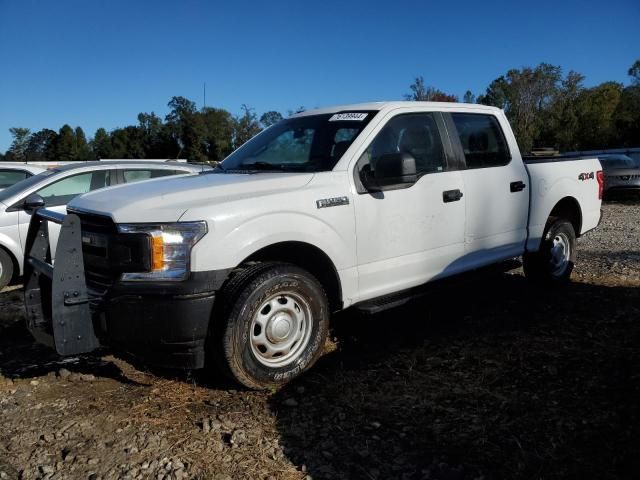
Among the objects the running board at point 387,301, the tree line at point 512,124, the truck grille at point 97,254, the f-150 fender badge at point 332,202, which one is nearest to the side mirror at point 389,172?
the f-150 fender badge at point 332,202

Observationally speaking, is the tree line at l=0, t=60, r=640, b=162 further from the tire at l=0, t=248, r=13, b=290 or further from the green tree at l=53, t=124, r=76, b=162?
the tire at l=0, t=248, r=13, b=290

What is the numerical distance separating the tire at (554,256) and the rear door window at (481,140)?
1100mm

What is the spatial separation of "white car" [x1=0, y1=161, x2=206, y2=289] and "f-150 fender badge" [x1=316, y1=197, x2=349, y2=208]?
364cm

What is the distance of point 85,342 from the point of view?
3.25m

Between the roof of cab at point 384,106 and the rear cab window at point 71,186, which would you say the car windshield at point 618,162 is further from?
the rear cab window at point 71,186

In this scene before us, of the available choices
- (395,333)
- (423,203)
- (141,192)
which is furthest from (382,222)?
(141,192)

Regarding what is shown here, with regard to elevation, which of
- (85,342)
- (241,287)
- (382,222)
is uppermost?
(382,222)

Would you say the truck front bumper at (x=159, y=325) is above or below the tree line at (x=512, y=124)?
below

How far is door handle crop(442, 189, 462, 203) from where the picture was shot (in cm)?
443

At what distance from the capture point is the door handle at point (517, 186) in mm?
5096

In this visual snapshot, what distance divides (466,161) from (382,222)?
4.06ft

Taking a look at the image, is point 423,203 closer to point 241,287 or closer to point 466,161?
point 466,161

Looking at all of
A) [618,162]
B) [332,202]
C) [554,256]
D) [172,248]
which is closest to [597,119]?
[618,162]

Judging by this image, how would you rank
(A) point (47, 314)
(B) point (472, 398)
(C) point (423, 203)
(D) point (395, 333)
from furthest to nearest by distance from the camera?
(D) point (395, 333)
(C) point (423, 203)
(A) point (47, 314)
(B) point (472, 398)
